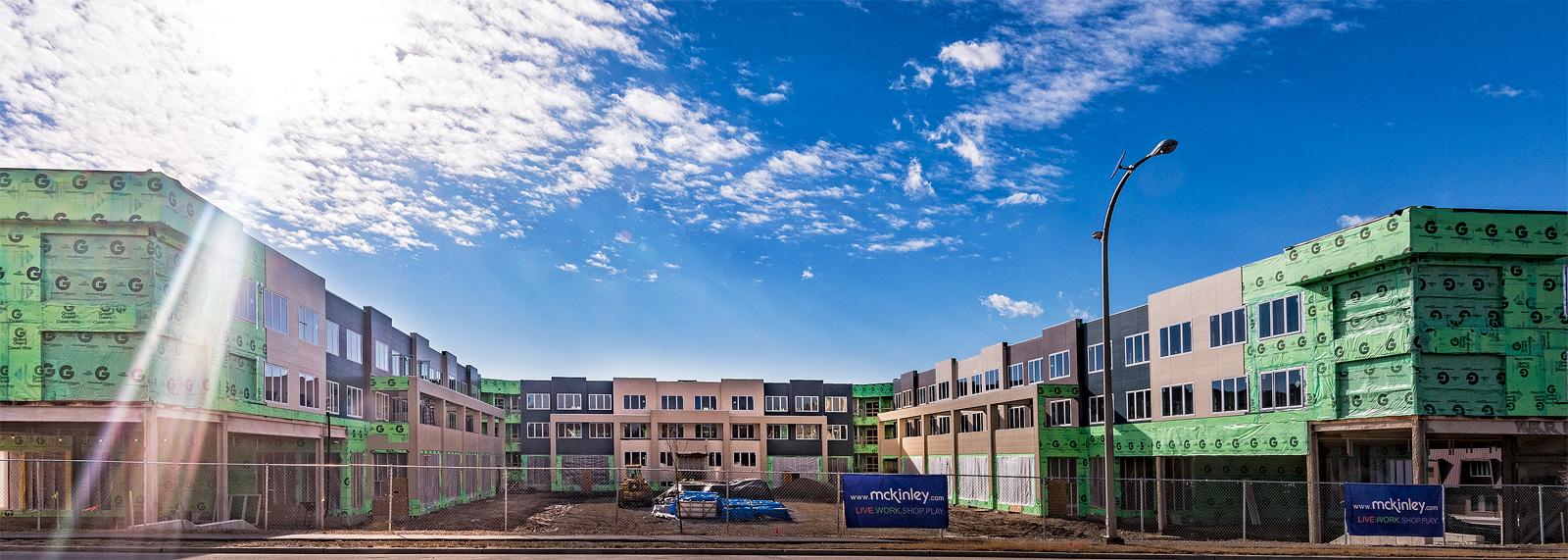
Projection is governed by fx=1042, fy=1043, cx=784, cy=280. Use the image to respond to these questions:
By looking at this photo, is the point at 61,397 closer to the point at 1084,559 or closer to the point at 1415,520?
the point at 1084,559

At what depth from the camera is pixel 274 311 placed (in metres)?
38.0

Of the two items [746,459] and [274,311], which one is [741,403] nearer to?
[746,459]

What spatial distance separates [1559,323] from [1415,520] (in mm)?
8924

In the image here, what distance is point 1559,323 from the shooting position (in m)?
29.2

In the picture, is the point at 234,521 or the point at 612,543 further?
the point at 234,521

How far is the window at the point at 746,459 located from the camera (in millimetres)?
77812

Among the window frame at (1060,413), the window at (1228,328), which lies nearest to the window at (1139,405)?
the window frame at (1060,413)

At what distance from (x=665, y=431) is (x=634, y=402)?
499cm

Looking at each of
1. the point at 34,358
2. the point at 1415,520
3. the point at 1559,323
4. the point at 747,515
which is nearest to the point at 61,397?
the point at 34,358

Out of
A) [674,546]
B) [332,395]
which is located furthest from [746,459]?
[674,546]

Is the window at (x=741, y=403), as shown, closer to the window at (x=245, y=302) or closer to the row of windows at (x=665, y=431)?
the row of windows at (x=665, y=431)

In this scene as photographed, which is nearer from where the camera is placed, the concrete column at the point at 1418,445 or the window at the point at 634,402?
the concrete column at the point at 1418,445

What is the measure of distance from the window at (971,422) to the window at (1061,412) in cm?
627

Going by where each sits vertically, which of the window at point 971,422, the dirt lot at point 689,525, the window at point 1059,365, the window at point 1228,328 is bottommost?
the dirt lot at point 689,525
